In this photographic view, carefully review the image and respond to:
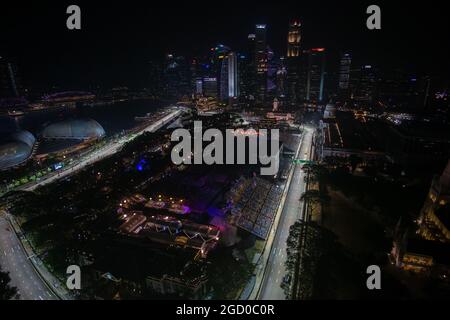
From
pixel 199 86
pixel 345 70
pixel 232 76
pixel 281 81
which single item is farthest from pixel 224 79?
pixel 345 70

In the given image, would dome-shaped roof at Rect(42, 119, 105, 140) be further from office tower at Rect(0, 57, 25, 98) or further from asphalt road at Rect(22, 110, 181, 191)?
office tower at Rect(0, 57, 25, 98)

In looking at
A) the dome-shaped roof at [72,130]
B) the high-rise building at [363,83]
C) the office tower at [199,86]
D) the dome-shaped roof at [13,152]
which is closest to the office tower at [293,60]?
the high-rise building at [363,83]

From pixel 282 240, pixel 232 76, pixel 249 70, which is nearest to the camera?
pixel 282 240

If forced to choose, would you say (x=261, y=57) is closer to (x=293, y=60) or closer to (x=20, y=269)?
(x=293, y=60)

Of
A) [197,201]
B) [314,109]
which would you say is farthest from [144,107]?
[197,201]

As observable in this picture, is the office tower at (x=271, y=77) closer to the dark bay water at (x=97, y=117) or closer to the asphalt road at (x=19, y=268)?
the dark bay water at (x=97, y=117)

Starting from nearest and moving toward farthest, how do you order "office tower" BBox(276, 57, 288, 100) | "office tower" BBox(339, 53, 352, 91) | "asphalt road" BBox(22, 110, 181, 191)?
"asphalt road" BBox(22, 110, 181, 191), "office tower" BBox(339, 53, 352, 91), "office tower" BBox(276, 57, 288, 100)

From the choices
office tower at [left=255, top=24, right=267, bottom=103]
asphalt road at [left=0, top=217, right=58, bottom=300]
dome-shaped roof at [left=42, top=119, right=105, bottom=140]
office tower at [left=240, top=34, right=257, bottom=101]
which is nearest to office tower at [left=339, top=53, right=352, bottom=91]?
office tower at [left=255, top=24, right=267, bottom=103]
